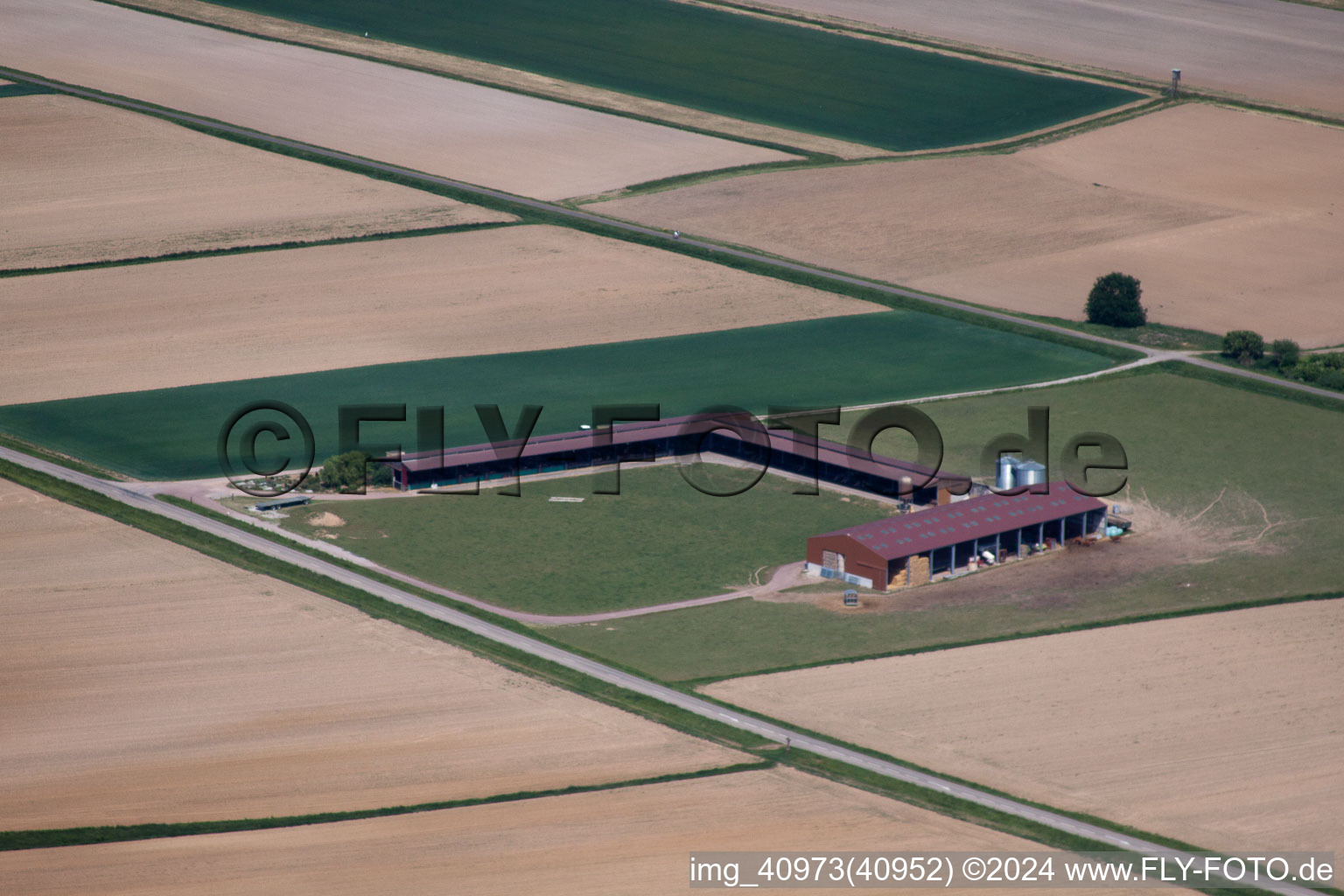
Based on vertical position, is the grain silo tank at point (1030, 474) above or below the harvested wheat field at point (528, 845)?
above

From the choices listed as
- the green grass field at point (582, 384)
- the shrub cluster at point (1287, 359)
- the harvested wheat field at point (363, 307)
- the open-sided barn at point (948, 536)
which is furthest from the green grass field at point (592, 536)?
the shrub cluster at point (1287, 359)

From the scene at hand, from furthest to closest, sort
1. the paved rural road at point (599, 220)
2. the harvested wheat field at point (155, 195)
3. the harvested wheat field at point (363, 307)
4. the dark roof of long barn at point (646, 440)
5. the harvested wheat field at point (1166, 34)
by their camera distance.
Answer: the harvested wheat field at point (1166, 34) → the harvested wheat field at point (155, 195) → the paved rural road at point (599, 220) → the harvested wheat field at point (363, 307) → the dark roof of long barn at point (646, 440)

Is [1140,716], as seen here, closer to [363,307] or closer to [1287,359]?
[1287,359]

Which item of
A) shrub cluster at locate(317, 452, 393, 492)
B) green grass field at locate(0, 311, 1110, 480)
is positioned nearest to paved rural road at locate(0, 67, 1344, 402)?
green grass field at locate(0, 311, 1110, 480)

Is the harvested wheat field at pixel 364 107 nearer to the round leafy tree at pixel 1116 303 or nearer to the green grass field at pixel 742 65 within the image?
the green grass field at pixel 742 65

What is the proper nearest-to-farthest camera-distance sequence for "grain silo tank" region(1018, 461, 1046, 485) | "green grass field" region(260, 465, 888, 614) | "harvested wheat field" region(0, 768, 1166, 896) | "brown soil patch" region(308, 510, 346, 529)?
"harvested wheat field" region(0, 768, 1166, 896) → "green grass field" region(260, 465, 888, 614) → "brown soil patch" region(308, 510, 346, 529) → "grain silo tank" region(1018, 461, 1046, 485)

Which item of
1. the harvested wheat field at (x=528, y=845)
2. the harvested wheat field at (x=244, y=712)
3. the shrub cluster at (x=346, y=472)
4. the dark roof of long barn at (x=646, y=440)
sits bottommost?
the harvested wheat field at (x=528, y=845)

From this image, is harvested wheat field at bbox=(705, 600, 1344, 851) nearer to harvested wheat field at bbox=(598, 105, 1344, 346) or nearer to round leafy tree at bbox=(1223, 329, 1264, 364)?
round leafy tree at bbox=(1223, 329, 1264, 364)
